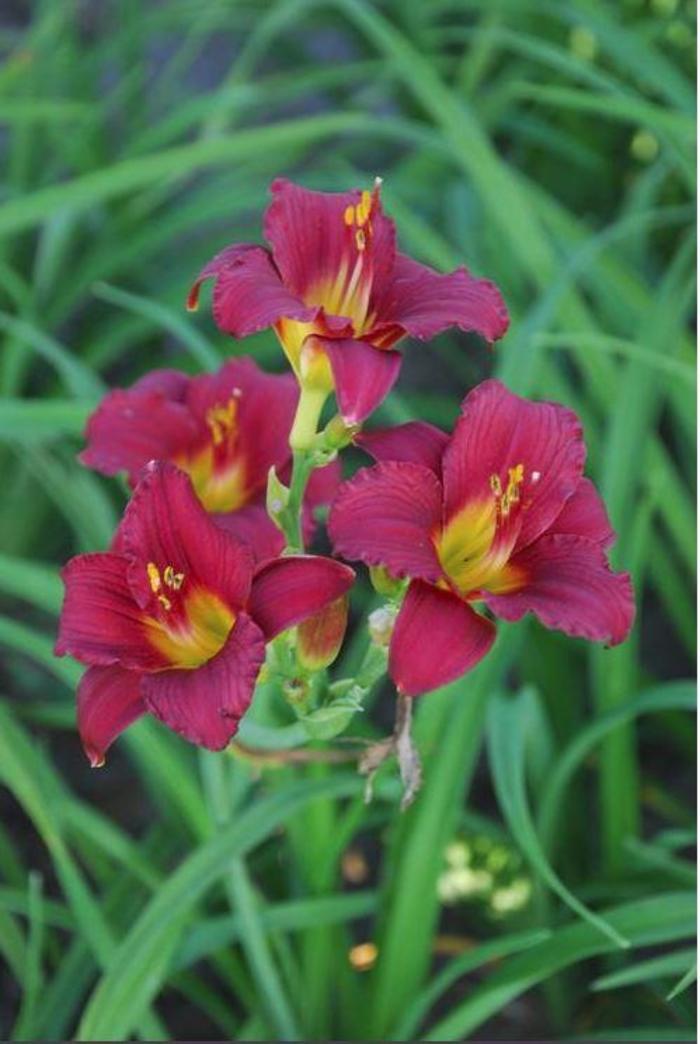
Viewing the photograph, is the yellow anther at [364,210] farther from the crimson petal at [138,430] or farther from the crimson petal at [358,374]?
the crimson petal at [138,430]

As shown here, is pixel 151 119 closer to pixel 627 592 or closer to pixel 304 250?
pixel 304 250

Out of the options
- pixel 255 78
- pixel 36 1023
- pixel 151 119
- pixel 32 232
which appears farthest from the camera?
pixel 255 78

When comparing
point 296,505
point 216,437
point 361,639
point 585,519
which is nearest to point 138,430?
point 216,437

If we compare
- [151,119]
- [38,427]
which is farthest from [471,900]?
[151,119]

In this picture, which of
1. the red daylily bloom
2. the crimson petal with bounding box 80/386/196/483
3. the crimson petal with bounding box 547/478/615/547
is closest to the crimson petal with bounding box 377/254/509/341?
the red daylily bloom

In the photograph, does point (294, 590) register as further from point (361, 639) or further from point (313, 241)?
point (361, 639)

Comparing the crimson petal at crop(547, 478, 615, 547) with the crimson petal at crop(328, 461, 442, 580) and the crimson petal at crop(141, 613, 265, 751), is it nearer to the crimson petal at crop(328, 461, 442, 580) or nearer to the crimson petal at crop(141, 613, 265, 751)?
Result: the crimson petal at crop(328, 461, 442, 580)
